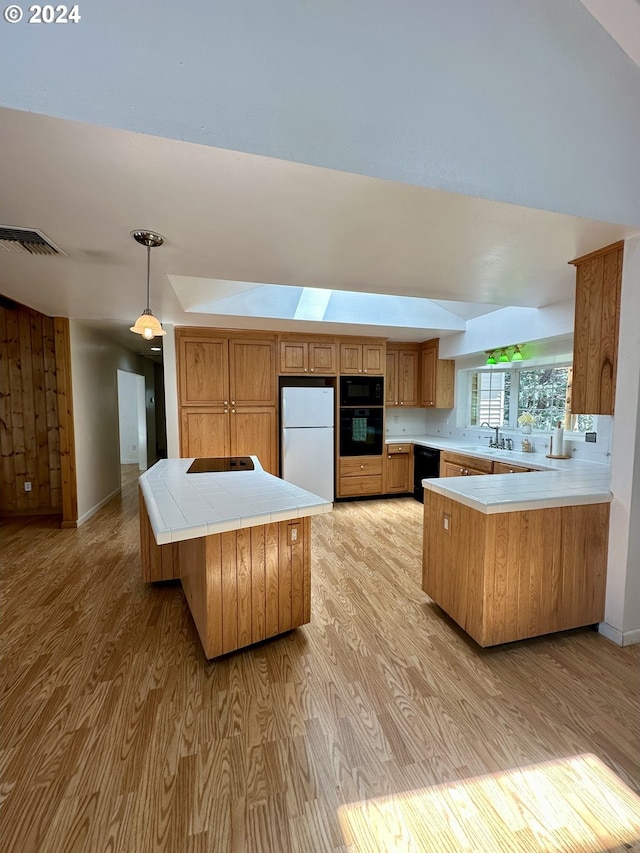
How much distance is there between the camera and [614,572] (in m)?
2.08

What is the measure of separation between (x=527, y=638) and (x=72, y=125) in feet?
9.85

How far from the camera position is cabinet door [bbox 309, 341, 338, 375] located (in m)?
4.68

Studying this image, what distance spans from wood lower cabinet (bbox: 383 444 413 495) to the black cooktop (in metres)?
2.34

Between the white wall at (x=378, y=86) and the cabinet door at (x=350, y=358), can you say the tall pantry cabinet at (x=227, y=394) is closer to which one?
the cabinet door at (x=350, y=358)

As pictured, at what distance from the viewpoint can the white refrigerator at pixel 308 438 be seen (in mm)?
4512

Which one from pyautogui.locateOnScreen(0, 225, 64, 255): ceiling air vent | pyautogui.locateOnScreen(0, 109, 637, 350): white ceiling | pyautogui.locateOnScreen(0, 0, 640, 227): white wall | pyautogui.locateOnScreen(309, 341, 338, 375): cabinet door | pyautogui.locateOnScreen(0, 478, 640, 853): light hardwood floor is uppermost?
pyautogui.locateOnScreen(0, 0, 640, 227): white wall

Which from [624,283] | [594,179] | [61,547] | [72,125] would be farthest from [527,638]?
[61,547]

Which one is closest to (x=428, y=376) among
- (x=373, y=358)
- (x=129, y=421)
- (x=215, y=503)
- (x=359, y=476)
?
(x=373, y=358)

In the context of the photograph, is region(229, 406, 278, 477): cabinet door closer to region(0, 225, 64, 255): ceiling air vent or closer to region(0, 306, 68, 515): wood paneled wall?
region(0, 306, 68, 515): wood paneled wall

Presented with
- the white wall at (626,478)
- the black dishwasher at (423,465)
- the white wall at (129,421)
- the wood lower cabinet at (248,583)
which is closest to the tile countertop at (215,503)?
the wood lower cabinet at (248,583)

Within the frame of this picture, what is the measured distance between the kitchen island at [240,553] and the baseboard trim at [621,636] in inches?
68.1

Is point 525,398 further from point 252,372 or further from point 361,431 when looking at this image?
point 252,372

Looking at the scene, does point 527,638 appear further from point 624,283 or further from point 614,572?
point 624,283

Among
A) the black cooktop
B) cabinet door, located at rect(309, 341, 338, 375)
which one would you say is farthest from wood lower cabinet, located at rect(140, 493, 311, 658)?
cabinet door, located at rect(309, 341, 338, 375)
